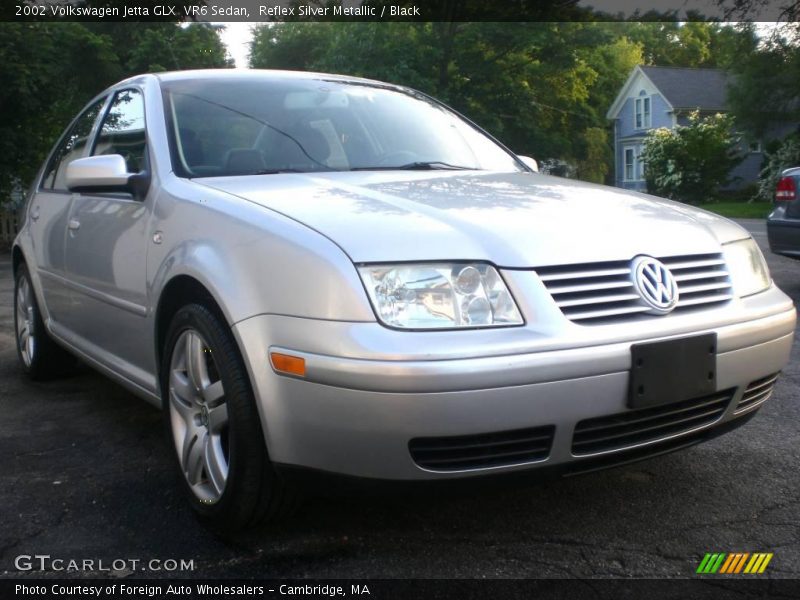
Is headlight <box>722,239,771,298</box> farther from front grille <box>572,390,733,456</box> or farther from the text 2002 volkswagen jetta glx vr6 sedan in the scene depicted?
front grille <box>572,390,733,456</box>

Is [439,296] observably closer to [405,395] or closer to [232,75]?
[405,395]

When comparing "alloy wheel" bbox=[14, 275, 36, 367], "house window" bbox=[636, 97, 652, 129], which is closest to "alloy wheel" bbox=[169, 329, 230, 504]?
"alloy wheel" bbox=[14, 275, 36, 367]

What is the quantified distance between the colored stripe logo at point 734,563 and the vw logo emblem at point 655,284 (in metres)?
0.72

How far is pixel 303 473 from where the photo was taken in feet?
8.01

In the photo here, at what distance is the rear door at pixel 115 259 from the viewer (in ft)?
10.9

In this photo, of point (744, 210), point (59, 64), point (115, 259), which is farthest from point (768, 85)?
point (115, 259)

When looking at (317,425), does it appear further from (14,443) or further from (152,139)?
(14,443)

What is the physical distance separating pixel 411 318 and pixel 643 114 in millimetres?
50603

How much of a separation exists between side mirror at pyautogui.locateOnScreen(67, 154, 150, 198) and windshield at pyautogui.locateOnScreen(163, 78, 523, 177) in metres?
0.16

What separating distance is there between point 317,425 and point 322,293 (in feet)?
1.13

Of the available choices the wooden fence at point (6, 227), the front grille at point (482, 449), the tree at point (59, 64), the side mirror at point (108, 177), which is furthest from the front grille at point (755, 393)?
the wooden fence at point (6, 227)

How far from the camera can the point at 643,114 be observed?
50.0 m

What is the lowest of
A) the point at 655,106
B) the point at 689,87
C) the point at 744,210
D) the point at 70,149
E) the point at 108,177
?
the point at 744,210

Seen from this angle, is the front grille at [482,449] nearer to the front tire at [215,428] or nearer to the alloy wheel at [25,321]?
the front tire at [215,428]
